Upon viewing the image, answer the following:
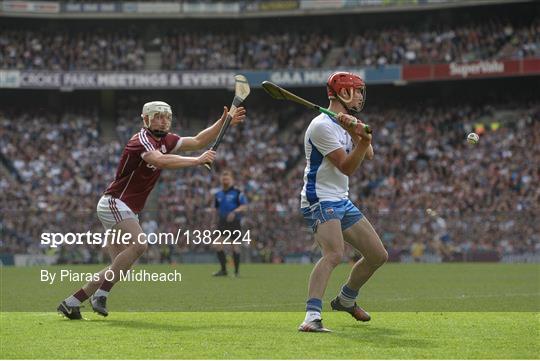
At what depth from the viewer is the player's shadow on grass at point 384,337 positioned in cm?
812

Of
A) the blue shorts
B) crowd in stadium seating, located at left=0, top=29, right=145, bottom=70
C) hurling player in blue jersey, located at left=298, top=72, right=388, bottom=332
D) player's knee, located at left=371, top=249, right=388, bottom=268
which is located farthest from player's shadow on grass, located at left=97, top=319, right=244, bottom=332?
crowd in stadium seating, located at left=0, top=29, right=145, bottom=70

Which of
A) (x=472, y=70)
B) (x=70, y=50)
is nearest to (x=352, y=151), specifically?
(x=472, y=70)

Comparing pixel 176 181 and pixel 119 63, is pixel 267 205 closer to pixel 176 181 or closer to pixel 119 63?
pixel 176 181

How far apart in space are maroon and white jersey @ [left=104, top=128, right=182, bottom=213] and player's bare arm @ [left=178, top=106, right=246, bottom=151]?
4.0 inches

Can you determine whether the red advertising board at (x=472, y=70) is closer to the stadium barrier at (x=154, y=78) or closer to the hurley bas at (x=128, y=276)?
the stadium barrier at (x=154, y=78)

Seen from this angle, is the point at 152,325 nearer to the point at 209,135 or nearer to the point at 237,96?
the point at 209,135

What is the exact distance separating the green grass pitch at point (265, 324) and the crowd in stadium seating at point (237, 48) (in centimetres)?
2360

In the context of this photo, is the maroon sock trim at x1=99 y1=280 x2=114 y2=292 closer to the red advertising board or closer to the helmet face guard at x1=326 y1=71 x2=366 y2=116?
the helmet face guard at x1=326 y1=71 x2=366 y2=116

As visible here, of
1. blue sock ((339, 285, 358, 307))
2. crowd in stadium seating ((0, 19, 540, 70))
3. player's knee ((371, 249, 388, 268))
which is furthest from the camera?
crowd in stadium seating ((0, 19, 540, 70))

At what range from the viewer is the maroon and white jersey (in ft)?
35.5

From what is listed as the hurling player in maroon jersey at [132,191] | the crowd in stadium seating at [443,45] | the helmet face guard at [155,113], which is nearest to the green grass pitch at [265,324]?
the hurling player in maroon jersey at [132,191]

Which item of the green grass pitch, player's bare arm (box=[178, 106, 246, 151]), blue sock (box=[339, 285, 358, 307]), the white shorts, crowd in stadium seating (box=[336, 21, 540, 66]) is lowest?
the green grass pitch

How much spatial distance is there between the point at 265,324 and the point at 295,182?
26843 millimetres

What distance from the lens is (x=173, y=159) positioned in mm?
10328
